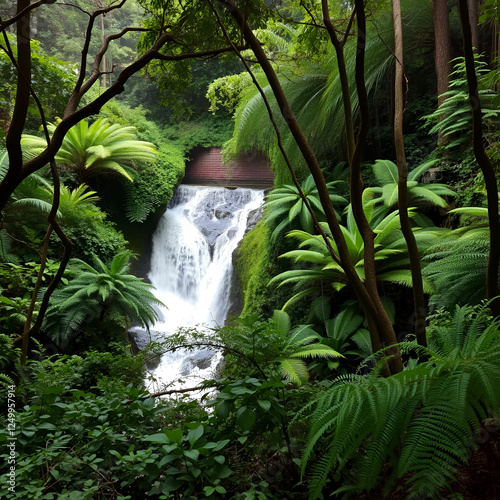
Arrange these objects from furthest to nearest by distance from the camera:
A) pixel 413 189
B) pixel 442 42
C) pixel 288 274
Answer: pixel 442 42 → pixel 288 274 → pixel 413 189

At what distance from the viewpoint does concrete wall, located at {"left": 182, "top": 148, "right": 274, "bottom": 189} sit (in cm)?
1003

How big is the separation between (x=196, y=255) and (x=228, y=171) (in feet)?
11.7

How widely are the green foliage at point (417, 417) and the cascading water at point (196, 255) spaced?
4.31m

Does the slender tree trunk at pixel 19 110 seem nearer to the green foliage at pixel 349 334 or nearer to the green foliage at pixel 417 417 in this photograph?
the green foliage at pixel 417 417

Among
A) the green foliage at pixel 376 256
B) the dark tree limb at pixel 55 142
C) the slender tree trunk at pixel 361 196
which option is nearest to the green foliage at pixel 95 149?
the green foliage at pixel 376 256

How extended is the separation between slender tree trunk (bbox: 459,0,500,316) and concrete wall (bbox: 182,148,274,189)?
8230mm

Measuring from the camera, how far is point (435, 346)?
135cm

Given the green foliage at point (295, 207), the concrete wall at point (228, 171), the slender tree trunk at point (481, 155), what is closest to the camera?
the slender tree trunk at point (481, 155)

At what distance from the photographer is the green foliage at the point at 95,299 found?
416cm

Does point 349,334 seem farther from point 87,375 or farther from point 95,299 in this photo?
point 95,299

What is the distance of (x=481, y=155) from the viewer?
4.62 ft

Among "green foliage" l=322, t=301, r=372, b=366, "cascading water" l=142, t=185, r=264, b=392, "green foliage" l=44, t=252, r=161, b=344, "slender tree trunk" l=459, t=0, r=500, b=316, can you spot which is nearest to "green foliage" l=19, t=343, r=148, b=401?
"green foliage" l=44, t=252, r=161, b=344

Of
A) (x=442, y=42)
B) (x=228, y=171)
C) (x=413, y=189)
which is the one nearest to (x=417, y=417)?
(x=413, y=189)

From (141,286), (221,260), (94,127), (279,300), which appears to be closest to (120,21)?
(94,127)
